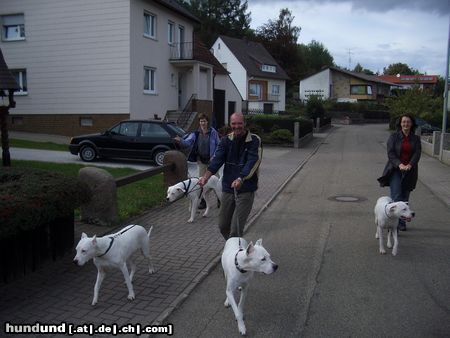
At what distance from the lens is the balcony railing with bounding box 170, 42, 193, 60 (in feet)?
99.2

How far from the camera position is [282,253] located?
7492mm

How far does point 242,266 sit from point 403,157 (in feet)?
15.2

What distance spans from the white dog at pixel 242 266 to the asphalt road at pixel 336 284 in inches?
9.6

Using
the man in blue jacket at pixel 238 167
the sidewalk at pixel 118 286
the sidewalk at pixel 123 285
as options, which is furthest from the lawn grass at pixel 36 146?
the man in blue jacket at pixel 238 167

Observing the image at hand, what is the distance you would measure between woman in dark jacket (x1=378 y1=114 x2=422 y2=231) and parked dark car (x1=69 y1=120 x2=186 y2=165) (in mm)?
9723

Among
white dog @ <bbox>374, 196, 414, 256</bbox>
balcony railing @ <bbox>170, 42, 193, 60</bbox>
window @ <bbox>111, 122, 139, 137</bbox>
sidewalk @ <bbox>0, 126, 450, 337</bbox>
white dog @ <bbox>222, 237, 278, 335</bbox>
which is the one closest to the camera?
white dog @ <bbox>222, 237, 278, 335</bbox>

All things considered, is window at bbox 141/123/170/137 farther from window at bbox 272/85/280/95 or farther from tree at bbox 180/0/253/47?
tree at bbox 180/0/253/47

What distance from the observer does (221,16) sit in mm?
81375

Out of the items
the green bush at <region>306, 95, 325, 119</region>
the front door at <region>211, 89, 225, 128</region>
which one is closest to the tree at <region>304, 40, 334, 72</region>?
the green bush at <region>306, 95, 325, 119</region>

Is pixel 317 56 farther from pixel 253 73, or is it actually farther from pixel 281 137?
pixel 281 137

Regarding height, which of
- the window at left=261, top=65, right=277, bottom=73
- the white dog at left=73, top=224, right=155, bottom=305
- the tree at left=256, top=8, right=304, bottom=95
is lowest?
the white dog at left=73, top=224, right=155, bottom=305

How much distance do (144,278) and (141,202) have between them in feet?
14.3

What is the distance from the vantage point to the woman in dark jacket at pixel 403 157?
8070 millimetres

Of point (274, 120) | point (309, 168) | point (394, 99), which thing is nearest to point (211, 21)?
point (394, 99)
